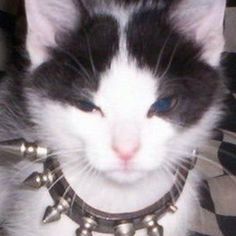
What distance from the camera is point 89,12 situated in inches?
38.3

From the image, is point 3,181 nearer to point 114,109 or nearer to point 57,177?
point 57,177

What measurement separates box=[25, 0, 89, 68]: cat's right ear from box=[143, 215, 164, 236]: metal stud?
1.07ft

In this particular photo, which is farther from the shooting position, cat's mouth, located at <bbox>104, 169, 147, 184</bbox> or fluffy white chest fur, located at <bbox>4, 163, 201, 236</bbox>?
fluffy white chest fur, located at <bbox>4, 163, 201, 236</bbox>

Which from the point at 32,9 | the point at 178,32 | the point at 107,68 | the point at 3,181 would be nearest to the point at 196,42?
the point at 178,32

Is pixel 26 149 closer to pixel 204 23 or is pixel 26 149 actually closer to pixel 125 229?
pixel 125 229

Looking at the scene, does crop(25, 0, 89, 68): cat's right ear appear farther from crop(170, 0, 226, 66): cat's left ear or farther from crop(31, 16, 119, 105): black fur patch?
crop(170, 0, 226, 66): cat's left ear

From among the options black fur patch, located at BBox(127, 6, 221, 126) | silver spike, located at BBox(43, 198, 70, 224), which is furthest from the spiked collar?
black fur patch, located at BBox(127, 6, 221, 126)

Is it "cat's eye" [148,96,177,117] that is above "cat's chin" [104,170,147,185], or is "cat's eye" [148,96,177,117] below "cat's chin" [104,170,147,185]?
above

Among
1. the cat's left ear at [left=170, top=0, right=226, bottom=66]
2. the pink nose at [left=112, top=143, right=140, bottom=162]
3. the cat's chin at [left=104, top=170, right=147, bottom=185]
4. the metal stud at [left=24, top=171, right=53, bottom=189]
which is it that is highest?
the cat's left ear at [left=170, top=0, right=226, bottom=66]

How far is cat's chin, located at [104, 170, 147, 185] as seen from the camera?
90cm

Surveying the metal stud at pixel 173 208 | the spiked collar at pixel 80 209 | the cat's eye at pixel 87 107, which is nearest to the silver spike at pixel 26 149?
the spiked collar at pixel 80 209

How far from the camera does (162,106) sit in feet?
2.98

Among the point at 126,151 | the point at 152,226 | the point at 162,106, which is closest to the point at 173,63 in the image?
the point at 162,106

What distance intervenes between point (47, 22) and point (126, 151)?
0.27m
